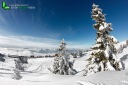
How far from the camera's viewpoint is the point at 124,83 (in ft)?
29.3

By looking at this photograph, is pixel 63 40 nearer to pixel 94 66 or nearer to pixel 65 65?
pixel 65 65

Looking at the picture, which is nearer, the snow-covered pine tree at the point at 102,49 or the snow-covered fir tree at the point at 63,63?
the snow-covered pine tree at the point at 102,49

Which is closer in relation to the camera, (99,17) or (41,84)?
(41,84)

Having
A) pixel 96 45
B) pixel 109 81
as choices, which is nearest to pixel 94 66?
pixel 96 45

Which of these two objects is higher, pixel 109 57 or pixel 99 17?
pixel 99 17

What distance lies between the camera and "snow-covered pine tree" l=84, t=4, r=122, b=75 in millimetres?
17703

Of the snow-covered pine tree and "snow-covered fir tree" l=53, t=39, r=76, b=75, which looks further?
"snow-covered fir tree" l=53, t=39, r=76, b=75

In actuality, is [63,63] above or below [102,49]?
below

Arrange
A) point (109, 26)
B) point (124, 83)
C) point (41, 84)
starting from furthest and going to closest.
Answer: point (109, 26)
point (41, 84)
point (124, 83)

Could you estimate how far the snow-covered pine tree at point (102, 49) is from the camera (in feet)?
58.1

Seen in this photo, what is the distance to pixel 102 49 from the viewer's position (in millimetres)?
18562

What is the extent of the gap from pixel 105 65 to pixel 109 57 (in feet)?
3.39

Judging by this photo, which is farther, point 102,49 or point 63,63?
point 63,63

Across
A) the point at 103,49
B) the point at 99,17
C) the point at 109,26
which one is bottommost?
the point at 103,49
